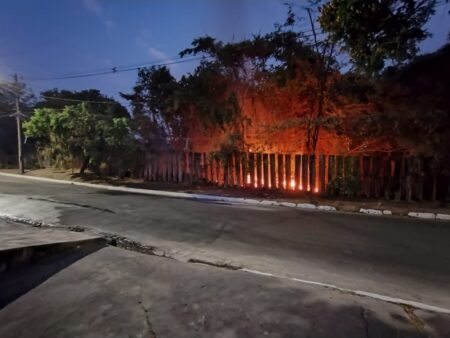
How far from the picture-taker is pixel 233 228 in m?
7.56

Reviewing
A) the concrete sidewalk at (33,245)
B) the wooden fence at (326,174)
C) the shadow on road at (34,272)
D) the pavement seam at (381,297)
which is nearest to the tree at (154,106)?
the wooden fence at (326,174)

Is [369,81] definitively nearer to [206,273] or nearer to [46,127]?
[206,273]

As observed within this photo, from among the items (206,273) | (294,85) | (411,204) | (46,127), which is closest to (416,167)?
(411,204)

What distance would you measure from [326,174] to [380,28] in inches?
182

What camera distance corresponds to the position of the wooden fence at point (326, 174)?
10.2m

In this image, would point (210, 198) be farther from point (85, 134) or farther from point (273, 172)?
point (85, 134)

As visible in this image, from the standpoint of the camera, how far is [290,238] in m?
6.70

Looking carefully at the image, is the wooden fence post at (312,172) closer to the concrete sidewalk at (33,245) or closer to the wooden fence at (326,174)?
the wooden fence at (326,174)

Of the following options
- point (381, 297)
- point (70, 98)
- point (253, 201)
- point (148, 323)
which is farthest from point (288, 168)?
point (70, 98)

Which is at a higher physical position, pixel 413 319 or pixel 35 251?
pixel 35 251

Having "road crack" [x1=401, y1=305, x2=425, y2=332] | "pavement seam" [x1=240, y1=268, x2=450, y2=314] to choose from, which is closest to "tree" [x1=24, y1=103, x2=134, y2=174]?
"pavement seam" [x1=240, y1=268, x2=450, y2=314]

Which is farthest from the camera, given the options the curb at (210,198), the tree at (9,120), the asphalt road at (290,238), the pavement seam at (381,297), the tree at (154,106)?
the tree at (9,120)

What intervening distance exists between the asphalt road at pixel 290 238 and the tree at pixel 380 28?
15.5 ft

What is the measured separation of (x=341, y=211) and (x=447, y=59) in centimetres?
620
